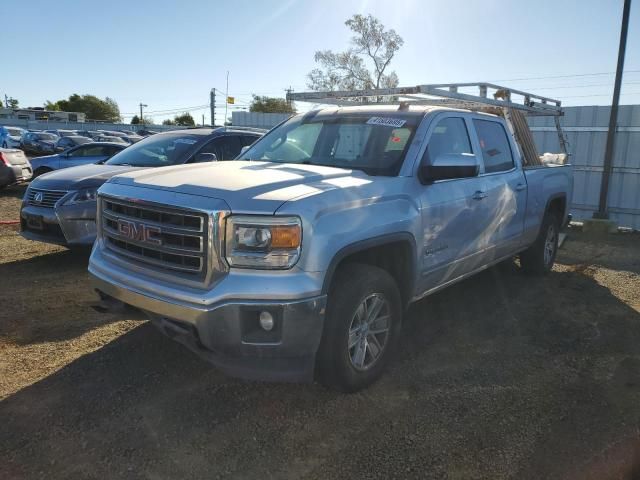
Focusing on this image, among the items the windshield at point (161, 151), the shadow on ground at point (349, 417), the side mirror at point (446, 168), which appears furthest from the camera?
the windshield at point (161, 151)

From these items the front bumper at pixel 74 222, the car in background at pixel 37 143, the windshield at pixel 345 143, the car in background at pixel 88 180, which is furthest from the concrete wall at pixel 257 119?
the windshield at pixel 345 143

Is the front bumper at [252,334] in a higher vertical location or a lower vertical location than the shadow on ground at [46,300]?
higher

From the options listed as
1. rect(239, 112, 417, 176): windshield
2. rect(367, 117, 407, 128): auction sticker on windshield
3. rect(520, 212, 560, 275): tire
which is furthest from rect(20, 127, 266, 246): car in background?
rect(520, 212, 560, 275): tire

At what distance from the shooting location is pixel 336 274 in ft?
10.4

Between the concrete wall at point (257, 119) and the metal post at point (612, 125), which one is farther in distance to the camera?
the concrete wall at point (257, 119)

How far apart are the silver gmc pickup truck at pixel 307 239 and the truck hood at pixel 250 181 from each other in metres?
0.01

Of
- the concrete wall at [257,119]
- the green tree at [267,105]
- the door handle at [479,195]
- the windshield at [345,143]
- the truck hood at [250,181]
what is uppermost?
the green tree at [267,105]

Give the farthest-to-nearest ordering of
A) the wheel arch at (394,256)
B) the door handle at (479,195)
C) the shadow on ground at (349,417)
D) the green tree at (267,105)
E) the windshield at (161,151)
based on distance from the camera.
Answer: the green tree at (267,105), the windshield at (161,151), the door handle at (479,195), the wheel arch at (394,256), the shadow on ground at (349,417)

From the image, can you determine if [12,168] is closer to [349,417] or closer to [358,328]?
[358,328]

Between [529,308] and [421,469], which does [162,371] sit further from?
[529,308]

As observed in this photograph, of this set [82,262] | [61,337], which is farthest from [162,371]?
[82,262]

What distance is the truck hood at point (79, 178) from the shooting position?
6.07 metres

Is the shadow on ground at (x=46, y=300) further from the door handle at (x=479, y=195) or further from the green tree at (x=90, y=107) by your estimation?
the green tree at (x=90, y=107)

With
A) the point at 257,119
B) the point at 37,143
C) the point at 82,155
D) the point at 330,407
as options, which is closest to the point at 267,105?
the point at 37,143
